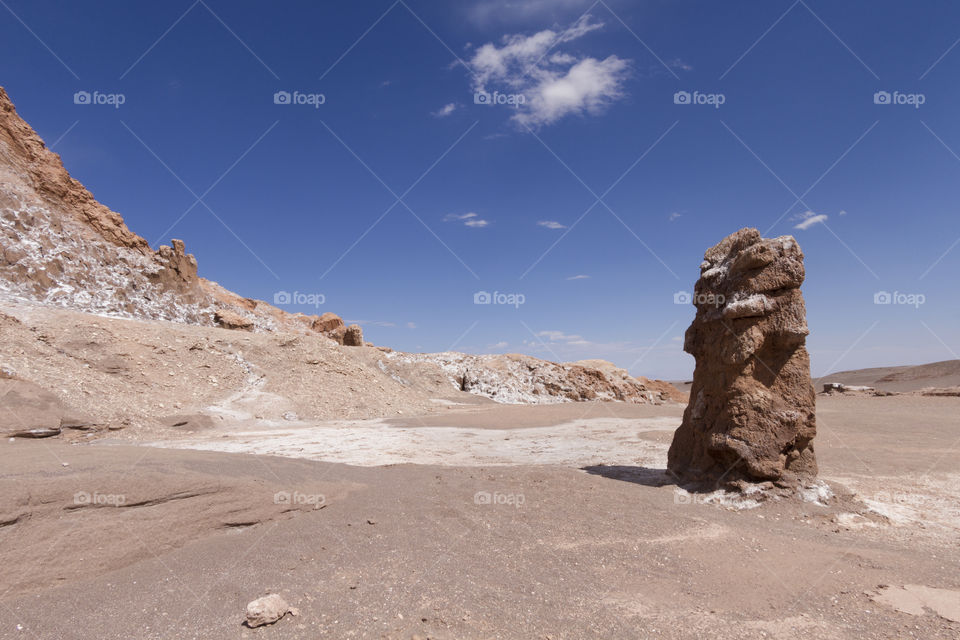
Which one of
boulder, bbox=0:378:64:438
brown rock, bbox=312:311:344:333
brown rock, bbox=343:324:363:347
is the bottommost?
boulder, bbox=0:378:64:438

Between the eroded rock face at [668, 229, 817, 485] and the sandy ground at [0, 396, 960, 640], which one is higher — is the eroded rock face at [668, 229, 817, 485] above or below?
above

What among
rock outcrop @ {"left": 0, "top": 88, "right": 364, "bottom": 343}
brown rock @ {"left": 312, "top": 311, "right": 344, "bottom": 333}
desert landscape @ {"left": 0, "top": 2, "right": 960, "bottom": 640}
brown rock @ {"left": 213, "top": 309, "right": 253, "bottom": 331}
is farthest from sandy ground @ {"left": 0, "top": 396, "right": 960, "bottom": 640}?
brown rock @ {"left": 312, "top": 311, "right": 344, "bottom": 333}

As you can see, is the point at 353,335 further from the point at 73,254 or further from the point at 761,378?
the point at 761,378

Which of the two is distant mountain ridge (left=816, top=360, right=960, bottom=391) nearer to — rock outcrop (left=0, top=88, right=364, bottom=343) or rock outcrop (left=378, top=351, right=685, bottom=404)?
rock outcrop (left=378, top=351, right=685, bottom=404)

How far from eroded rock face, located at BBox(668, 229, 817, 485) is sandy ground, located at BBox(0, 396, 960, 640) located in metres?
0.64

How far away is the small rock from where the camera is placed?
3.54 metres

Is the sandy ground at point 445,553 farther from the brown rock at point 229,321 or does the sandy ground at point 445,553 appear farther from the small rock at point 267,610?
the brown rock at point 229,321

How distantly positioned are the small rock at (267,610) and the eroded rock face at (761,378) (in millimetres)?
5975

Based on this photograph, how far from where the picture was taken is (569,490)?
23.0 feet

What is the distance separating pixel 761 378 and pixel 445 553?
5.24 meters

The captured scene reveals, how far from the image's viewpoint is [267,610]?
357cm

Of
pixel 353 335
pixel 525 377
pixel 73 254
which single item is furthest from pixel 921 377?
pixel 73 254

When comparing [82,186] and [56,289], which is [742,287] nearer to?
[56,289]

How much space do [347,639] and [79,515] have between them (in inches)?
119
